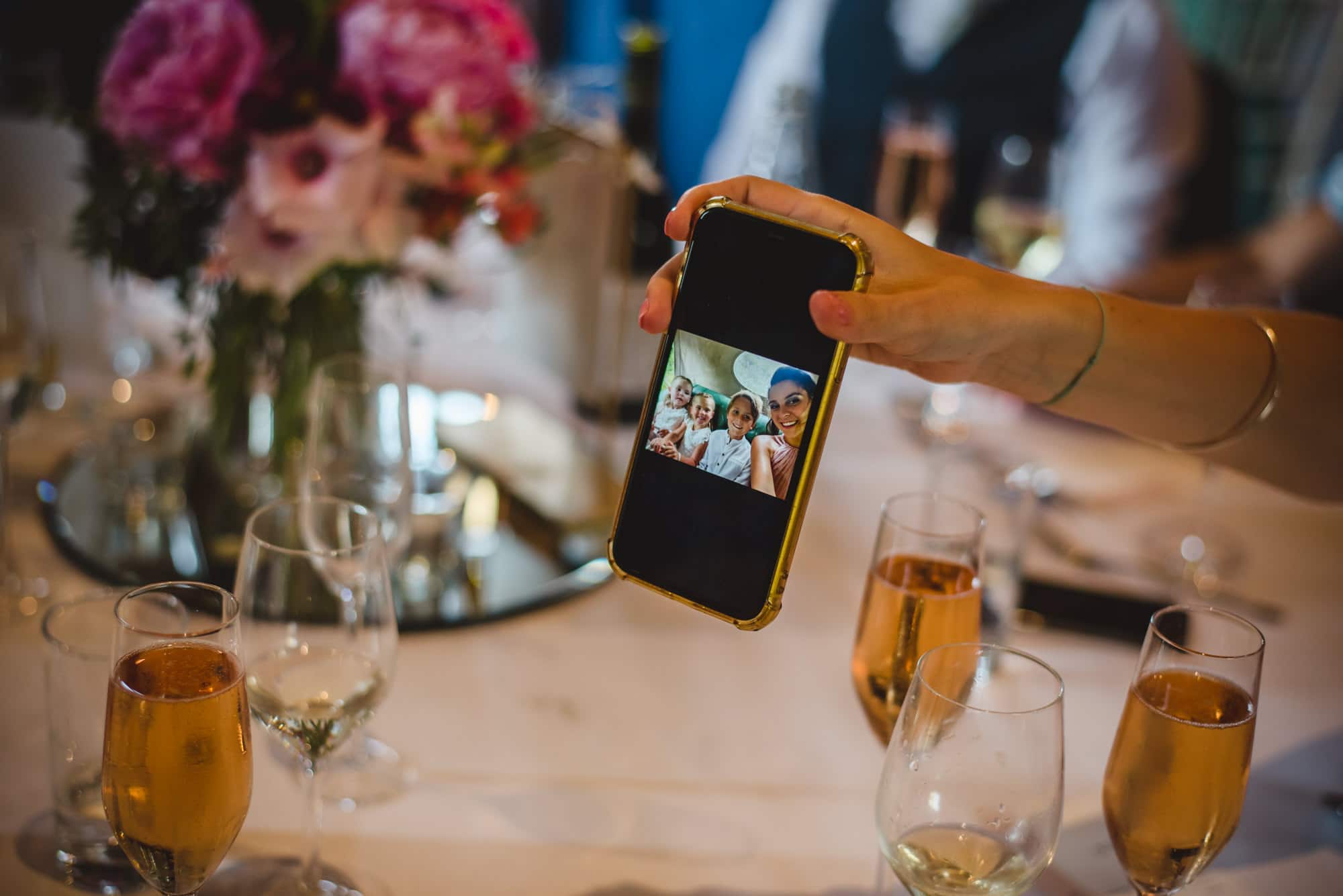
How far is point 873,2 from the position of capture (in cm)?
328

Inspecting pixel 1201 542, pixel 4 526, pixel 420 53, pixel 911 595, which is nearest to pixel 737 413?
pixel 911 595

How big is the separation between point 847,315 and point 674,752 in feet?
1.64

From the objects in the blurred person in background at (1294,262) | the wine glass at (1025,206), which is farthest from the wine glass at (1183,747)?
the blurred person in background at (1294,262)

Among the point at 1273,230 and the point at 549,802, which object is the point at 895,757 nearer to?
the point at 549,802

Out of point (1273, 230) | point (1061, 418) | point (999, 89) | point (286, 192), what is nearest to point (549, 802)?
point (286, 192)

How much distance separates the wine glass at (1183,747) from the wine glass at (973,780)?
0.08 m

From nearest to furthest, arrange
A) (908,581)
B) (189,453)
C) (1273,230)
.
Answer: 1. (908,581)
2. (189,453)
3. (1273,230)

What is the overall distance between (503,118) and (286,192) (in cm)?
22

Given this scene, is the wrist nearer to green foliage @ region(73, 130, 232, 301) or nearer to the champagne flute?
the champagne flute

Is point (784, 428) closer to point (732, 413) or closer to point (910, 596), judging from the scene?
point (732, 413)

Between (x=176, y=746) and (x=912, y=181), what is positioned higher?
(x=912, y=181)

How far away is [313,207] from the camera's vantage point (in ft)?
3.22

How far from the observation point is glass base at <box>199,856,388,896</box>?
29.8 inches

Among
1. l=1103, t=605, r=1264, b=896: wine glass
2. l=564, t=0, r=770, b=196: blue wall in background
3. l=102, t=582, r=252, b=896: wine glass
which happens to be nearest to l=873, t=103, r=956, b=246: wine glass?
l=1103, t=605, r=1264, b=896: wine glass
